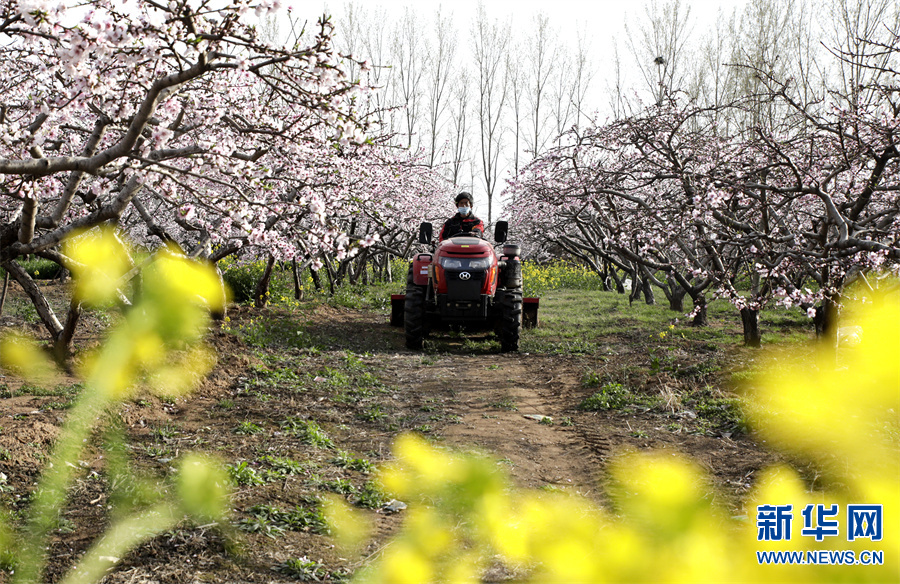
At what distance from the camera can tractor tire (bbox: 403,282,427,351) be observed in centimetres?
949

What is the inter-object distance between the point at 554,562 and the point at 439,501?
0.91 metres

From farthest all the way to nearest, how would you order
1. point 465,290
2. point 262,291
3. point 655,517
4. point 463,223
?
point 262,291
point 463,223
point 465,290
point 655,517

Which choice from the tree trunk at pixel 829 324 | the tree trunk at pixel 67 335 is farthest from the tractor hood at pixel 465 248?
the tree trunk at pixel 67 335

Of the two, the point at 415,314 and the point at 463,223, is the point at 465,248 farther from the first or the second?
the point at 415,314

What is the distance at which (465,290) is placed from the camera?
9.08 metres

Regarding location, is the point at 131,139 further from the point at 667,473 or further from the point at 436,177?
the point at 436,177

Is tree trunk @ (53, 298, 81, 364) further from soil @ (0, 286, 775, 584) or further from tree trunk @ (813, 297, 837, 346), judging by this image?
tree trunk @ (813, 297, 837, 346)

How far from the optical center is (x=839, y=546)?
10.8 feet

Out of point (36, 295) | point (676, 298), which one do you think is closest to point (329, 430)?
point (36, 295)

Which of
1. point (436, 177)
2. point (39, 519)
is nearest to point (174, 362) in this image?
point (39, 519)

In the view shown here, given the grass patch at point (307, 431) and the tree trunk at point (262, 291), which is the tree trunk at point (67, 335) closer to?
the grass patch at point (307, 431)

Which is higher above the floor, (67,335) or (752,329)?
(67,335)

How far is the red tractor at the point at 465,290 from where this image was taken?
9.09 metres

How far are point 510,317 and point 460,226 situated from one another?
1591 mm
